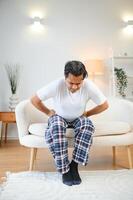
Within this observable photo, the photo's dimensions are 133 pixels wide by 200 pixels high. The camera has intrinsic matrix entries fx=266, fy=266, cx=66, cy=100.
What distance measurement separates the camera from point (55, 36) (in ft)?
13.4

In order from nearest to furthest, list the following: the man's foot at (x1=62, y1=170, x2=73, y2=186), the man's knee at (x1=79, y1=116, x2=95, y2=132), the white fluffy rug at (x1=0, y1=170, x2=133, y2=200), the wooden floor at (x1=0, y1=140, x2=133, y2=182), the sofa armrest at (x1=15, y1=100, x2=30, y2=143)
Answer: the white fluffy rug at (x1=0, y1=170, x2=133, y2=200) < the man's foot at (x1=62, y1=170, x2=73, y2=186) < the man's knee at (x1=79, y1=116, x2=95, y2=132) < the sofa armrest at (x1=15, y1=100, x2=30, y2=143) < the wooden floor at (x1=0, y1=140, x2=133, y2=182)

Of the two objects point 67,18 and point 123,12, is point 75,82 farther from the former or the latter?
point 123,12

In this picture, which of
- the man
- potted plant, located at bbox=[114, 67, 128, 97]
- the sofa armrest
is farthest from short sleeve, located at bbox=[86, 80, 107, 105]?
potted plant, located at bbox=[114, 67, 128, 97]

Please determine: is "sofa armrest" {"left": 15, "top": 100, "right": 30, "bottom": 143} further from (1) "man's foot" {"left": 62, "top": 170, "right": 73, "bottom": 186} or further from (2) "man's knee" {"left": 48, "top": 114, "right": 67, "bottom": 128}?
(1) "man's foot" {"left": 62, "top": 170, "right": 73, "bottom": 186}

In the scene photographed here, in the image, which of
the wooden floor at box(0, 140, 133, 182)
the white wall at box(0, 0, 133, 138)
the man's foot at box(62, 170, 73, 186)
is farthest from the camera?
the white wall at box(0, 0, 133, 138)

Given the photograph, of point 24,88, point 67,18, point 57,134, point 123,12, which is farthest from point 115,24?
point 57,134

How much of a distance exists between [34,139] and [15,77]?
194 cm

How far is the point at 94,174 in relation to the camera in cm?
218

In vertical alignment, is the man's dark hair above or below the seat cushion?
above

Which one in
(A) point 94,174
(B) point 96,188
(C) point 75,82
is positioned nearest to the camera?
(B) point 96,188

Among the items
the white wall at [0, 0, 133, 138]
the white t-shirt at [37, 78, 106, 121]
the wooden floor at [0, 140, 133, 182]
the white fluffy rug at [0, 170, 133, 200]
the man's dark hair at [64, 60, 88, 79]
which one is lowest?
the wooden floor at [0, 140, 133, 182]

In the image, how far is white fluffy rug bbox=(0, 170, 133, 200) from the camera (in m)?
1.70

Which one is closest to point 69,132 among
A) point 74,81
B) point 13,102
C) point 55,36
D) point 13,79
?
point 74,81

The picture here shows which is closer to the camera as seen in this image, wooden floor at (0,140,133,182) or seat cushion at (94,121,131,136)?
seat cushion at (94,121,131,136)
